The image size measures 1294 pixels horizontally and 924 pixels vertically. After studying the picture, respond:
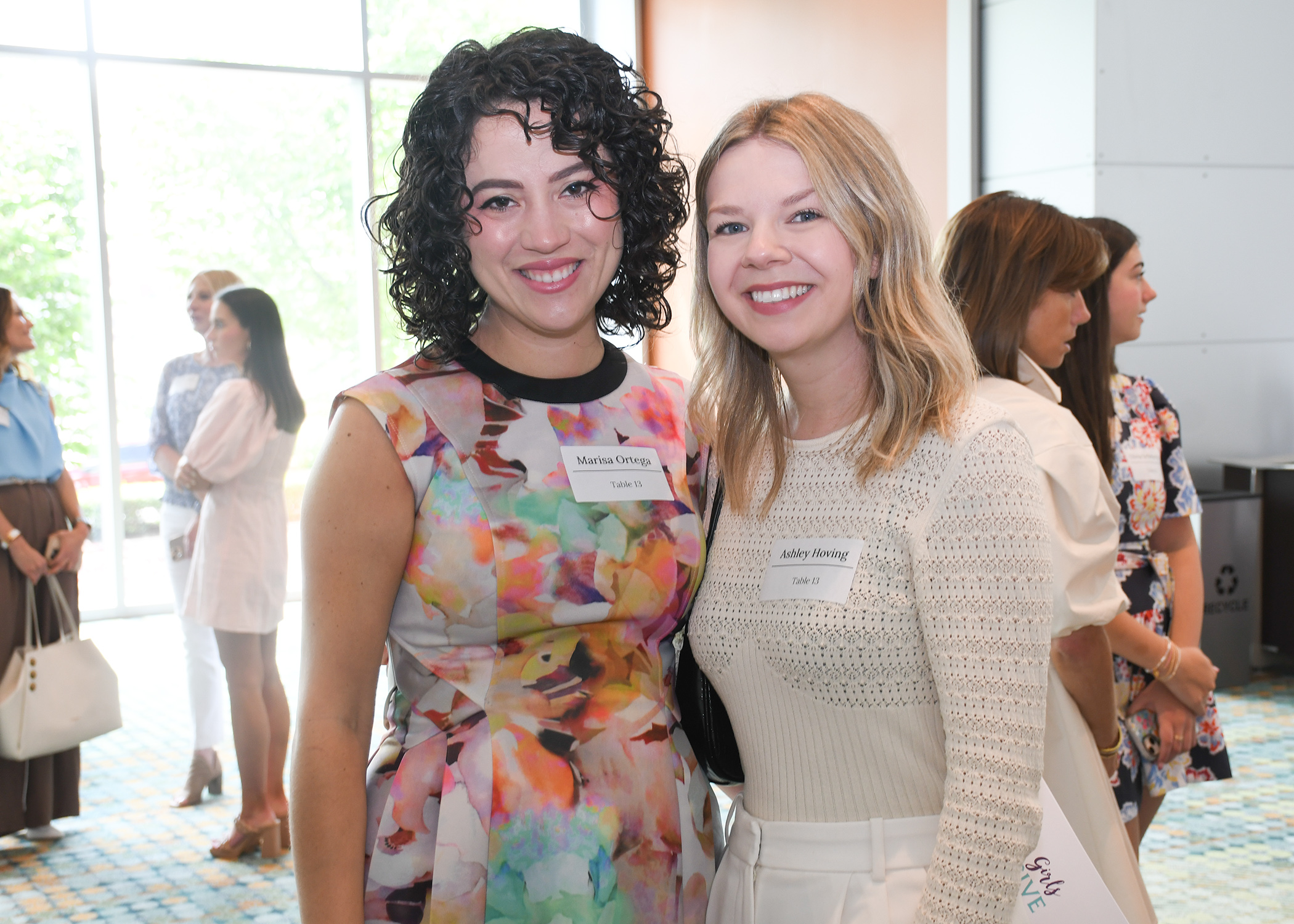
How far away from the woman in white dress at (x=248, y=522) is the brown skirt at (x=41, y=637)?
48 centimetres

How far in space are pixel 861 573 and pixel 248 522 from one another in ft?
10.7

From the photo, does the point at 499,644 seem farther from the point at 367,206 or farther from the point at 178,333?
the point at 178,333

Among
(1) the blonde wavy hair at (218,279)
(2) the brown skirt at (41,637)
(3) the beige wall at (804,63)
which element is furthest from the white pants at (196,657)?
(3) the beige wall at (804,63)

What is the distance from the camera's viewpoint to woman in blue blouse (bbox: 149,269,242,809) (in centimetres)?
436

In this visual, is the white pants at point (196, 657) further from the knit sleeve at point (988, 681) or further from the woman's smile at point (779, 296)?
the knit sleeve at point (988, 681)

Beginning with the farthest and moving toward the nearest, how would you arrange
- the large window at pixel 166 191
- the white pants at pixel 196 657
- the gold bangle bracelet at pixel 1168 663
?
the large window at pixel 166 191
the white pants at pixel 196 657
the gold bangle bracelet at pixel 1168 663

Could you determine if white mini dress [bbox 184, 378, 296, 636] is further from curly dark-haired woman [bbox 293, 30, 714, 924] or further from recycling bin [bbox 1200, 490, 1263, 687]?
recycling bin [bbox 1200, 490, 1263, 687]

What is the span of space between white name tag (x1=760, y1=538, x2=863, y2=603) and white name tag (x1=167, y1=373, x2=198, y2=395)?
11.7ft

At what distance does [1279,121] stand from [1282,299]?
84 cm

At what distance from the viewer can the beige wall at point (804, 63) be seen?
5.91 meters

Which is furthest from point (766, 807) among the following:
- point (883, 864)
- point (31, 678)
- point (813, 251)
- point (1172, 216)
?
point (1172, 216)

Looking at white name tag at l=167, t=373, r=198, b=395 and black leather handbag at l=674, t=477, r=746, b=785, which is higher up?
white name tag at l=167, t=373, r=198, b=395

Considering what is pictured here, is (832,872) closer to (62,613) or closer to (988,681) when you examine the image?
(988,681)

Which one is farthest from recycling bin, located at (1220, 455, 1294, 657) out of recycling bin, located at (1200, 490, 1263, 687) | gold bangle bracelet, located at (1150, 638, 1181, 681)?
gold bangle bracelet, located at (1150, 638, 1181, 681)
